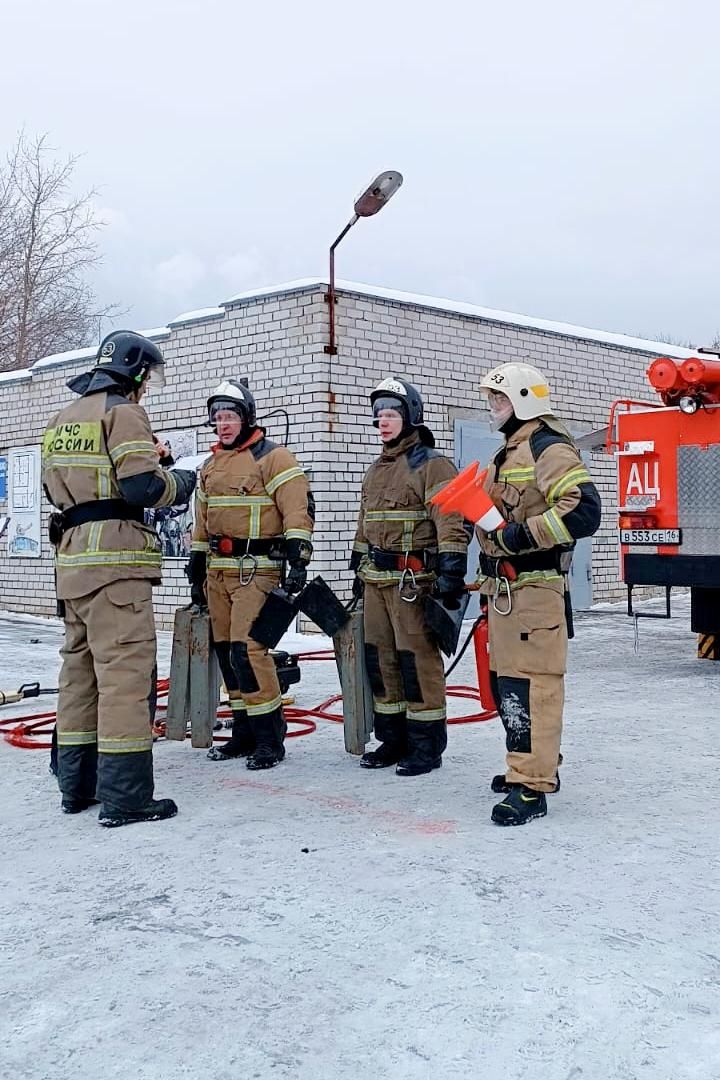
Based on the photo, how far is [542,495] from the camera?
4293mm

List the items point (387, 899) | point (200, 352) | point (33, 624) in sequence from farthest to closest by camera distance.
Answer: point (33, 624)
point (200, 352)
point (387, 899)

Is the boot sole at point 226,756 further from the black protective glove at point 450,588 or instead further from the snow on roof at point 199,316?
the snow on roof at point 199,316

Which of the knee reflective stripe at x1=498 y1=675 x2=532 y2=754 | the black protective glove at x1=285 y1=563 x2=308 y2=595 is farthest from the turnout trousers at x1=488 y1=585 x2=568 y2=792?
the black protective glove at x1=285 y1=563 x2=308 y2=595

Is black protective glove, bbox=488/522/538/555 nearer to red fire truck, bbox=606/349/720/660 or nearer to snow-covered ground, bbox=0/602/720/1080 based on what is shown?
snow-covered ground, bbox=0/602/720/1080

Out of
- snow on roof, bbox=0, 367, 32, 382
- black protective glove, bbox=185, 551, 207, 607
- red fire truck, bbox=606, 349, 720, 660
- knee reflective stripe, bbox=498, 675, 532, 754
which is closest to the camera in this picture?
knee reflective stripe, bbox=498, 675, 532, 754

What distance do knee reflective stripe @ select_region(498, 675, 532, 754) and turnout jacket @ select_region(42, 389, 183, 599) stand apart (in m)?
1.60

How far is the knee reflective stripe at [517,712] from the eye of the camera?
167 inches

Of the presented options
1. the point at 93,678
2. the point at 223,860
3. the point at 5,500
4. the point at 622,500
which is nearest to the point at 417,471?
the point at 93,678

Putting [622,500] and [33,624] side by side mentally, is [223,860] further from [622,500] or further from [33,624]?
[33,624]

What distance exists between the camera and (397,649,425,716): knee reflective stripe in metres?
5.14

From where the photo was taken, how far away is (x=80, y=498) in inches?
174

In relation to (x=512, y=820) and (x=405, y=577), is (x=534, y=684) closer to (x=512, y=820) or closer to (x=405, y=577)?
(x=512, y=820)

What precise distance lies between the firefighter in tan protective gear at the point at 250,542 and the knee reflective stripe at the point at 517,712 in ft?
4.39

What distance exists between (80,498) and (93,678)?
0.78 meters
